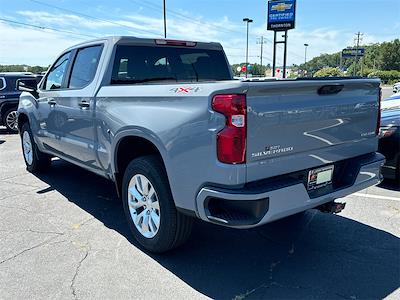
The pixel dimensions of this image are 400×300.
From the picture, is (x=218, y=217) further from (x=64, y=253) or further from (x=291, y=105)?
(x=64, y=253)

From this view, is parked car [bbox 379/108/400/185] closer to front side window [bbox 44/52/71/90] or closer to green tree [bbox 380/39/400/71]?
front side window [bbox 44/52/71/90]

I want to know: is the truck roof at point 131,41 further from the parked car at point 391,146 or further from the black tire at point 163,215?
the parked car at point 391,146

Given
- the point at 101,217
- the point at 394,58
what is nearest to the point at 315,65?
the point at 394,58

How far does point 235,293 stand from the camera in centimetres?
299

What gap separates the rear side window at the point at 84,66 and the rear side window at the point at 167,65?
337 mm

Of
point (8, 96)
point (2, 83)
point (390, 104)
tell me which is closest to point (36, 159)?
point (390, 104)

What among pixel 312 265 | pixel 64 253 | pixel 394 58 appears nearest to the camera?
pixel 312 265

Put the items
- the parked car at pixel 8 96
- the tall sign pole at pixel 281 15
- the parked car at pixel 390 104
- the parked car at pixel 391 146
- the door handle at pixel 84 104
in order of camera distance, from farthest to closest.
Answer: the tall sign pole at pixel 281 15 < the parked car at pixel 8 96 < the parked car at pixel 390 104 < the parked car at pixel 391 146 < the door handle at pixel 84 104

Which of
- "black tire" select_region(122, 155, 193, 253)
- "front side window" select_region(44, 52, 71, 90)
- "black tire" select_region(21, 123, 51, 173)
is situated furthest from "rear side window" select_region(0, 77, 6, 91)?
"black tire" select_region(122, 155, 193, 253)

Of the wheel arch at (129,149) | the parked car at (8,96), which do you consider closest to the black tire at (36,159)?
the wheel arch at (129,149)

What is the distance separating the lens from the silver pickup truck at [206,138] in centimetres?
276

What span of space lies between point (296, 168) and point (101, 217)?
256 centimetres

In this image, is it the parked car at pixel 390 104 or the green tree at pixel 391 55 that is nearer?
the parked car at pixel 390 104

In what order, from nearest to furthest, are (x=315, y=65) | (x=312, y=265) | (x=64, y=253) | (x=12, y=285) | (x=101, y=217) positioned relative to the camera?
(x=12, y=285) < (x=312, y=265) < (x=64, y=253) < (x=101, y=217) < (x=315, y=65)
